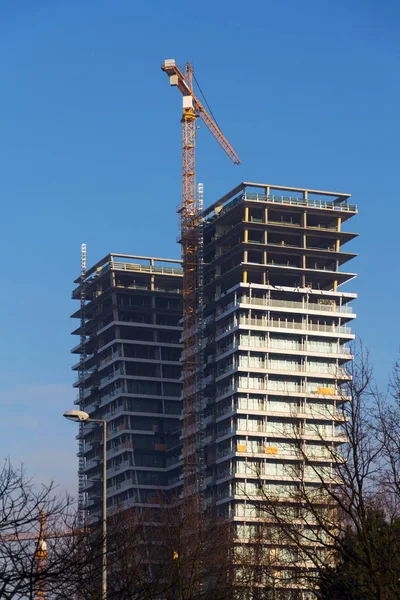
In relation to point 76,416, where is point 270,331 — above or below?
above

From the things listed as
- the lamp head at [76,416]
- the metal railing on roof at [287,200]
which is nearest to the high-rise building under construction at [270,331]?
the metal railing on roof at [287,200]

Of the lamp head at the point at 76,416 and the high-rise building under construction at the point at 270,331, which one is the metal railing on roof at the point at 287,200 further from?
the lamp head at the point at 76,416

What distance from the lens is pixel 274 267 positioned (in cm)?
19475

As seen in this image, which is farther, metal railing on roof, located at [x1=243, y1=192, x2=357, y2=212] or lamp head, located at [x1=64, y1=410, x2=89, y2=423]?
metal railing on roof, located at [x1=243, y1=192, x2=357, y2=212]

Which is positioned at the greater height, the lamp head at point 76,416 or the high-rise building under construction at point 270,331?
the high-rise building under construction at point 270,331

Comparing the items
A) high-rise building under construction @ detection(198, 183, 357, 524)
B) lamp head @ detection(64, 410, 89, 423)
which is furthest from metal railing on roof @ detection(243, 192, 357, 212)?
lamp head @ detection(64, 410, 89, 423)

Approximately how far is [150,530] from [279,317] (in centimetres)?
9562

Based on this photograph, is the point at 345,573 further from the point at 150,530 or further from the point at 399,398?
the point at 150,530

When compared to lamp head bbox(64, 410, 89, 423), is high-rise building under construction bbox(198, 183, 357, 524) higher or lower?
higher

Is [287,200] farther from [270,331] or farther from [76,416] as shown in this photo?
[76,416]

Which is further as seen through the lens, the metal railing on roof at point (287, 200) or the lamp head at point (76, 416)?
the metal railing on roof at point (287, 200)

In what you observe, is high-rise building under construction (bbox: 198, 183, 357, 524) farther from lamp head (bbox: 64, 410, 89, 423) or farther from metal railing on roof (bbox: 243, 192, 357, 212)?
lamp head (bbox: 64, 410, 89, 423)

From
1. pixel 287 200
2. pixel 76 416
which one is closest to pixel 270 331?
pixel 287 200

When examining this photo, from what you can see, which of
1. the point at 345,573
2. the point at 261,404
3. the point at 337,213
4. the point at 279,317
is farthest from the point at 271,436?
the point at 345,573
